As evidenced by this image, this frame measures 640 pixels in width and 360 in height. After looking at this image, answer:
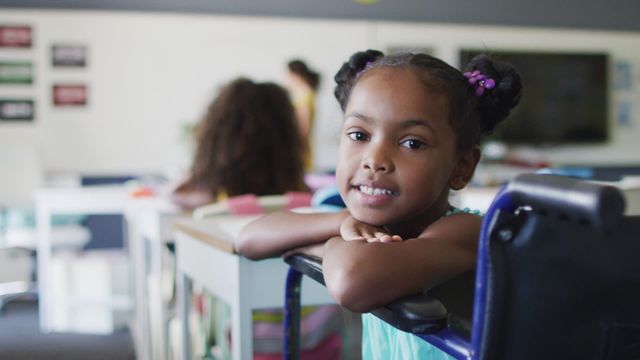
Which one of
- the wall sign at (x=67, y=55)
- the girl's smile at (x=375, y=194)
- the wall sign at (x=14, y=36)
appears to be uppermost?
the wall sign at (x=14, y=36)

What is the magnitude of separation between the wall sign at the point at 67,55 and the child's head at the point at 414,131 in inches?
212

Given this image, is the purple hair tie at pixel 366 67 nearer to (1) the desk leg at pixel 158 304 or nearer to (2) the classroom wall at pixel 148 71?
(1) the desk leg at pixel 158 304

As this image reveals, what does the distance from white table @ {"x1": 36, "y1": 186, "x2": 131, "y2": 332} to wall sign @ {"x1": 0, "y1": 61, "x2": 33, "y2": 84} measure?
2056mm

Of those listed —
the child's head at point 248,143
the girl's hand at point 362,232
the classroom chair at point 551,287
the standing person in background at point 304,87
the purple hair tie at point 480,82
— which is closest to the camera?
the classroom chair at point 551,287

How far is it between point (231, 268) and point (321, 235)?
31cm

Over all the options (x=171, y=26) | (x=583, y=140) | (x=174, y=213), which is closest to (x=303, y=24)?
(x=171, y=26)

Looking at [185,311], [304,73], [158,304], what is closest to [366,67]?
[185,311]

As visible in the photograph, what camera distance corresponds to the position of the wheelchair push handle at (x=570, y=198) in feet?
1.68

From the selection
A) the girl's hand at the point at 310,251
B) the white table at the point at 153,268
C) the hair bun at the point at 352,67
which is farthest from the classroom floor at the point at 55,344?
the hair bun at the point at 352,67

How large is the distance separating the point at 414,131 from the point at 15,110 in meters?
5.54

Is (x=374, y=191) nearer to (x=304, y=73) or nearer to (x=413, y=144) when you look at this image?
(x=413, y=144)

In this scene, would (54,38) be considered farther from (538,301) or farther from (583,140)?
(538,301)

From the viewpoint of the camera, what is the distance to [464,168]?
→ 3.59ft

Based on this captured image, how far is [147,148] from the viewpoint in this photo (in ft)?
20.0
